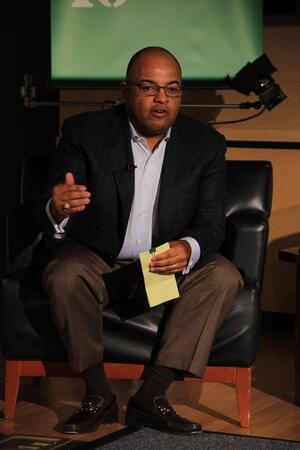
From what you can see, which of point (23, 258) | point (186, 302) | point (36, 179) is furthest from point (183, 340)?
point (36, 179)

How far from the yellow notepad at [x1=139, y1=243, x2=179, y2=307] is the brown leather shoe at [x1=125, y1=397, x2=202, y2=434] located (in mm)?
317

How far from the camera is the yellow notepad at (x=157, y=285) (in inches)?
117

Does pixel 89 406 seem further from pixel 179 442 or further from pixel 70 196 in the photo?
pixel 70 196

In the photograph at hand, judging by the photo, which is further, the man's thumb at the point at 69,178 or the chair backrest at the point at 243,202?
the chair backrest at the point at 243,202

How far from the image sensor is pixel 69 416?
3227mm

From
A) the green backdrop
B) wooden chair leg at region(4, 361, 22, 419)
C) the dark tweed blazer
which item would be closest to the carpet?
wooden chair leg at region(4, 361, 22, 419)

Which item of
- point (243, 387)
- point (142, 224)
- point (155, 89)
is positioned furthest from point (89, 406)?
point (155, 89)

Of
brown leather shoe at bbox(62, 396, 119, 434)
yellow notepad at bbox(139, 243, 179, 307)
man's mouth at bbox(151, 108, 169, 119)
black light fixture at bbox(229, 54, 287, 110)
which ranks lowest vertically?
brown leather shoe at bbox(62, 396, 119, 434)

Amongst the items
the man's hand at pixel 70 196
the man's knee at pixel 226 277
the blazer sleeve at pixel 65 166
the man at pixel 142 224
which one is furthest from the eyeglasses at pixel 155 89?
the man's knee at pixel 226 277

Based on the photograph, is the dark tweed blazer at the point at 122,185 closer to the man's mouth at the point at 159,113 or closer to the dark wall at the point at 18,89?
the man's mouth at the point at 159,113

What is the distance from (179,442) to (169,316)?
0.38m

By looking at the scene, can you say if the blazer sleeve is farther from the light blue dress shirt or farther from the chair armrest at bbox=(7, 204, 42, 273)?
the chair armrest at bbox=(7, 204, 42, 273)

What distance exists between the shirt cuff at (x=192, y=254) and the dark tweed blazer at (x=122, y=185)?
0.19 feet

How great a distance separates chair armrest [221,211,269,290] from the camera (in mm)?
3293
